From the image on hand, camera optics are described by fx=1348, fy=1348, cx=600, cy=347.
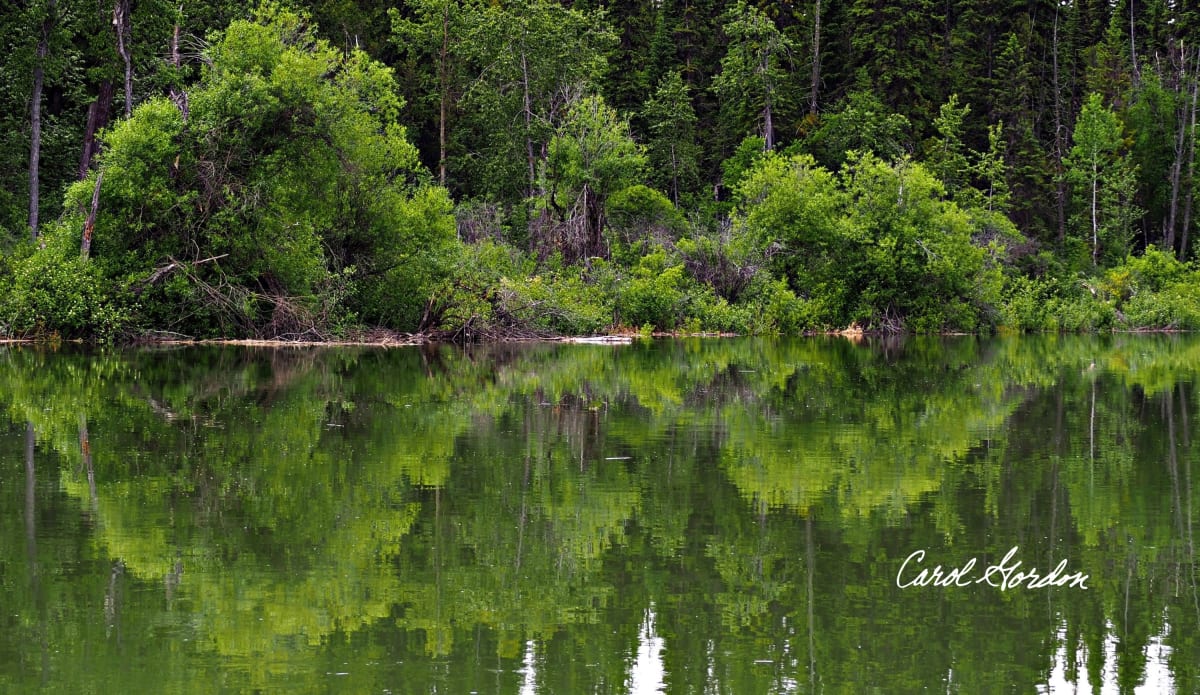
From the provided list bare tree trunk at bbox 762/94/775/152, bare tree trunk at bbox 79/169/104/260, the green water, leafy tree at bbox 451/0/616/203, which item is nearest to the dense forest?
bare tree trunk at bbox 79/169/104/260

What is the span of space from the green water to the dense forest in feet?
56.8

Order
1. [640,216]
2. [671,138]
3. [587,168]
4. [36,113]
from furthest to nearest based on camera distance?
[671,138] → [640,216] → [587,168] → [36,113]

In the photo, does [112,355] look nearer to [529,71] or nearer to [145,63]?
[145,63]

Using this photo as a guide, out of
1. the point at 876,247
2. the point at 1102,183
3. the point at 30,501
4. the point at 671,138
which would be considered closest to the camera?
the point at 30,501

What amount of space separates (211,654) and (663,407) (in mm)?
12464

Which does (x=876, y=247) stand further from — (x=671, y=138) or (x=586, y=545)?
(x=586, y=545)

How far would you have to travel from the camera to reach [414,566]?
8031mm

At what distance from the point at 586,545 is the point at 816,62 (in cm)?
6965

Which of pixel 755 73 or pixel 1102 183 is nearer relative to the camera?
pixel 755 73

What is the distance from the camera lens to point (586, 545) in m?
8.73
